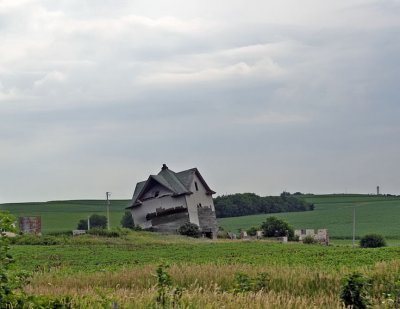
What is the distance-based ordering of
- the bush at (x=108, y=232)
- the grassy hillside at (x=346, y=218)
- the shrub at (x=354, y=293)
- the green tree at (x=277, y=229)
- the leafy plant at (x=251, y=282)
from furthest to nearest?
the grassy hillside at (x=346, y=218) < the green tree at (x=277, y=229) < the bush at (x=108, y=232) < the leafy plant at (x=251, y=282) < the shrub at (x=354, y=293)

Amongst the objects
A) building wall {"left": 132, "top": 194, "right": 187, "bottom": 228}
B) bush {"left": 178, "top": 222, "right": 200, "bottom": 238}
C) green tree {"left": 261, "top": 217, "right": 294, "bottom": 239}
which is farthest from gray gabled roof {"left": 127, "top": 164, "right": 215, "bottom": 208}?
green tree {"left": 261, "top": 217, "right": 294, "bottom": 239}

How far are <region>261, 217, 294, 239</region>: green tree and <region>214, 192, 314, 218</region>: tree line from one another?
4733 cm

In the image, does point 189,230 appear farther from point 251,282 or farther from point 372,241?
point 251,282

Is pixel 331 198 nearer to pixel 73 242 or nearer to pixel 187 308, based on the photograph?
pixel 73 242

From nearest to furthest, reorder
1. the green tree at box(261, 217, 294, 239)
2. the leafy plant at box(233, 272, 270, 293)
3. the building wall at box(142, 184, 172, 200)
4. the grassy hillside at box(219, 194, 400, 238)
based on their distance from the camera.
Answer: the leafy plant at box(233, 272, 270, 293)
the building wall at box(142, 184, 172, 200)
the green tree at box(261, 217, 294, 239)
the grassy hillside at box(219, 194, 400, 238)

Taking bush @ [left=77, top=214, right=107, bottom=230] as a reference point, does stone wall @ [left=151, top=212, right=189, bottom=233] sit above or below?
below

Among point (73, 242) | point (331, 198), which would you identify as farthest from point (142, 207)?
point (331, 198)

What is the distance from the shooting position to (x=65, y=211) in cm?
12025

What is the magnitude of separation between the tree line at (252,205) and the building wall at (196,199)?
47208mm

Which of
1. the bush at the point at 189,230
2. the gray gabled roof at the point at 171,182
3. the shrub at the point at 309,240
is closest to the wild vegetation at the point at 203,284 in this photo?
the bush at the point at 189,230

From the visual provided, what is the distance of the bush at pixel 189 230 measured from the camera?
67125 millimetres

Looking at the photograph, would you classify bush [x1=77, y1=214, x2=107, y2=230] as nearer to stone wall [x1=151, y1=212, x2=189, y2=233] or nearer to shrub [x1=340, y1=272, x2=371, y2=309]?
stone wall [x1=151, y1=212, x2=189, y2=233]

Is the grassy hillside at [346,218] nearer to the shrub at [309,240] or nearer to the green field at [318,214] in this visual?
the green field at [318,214]

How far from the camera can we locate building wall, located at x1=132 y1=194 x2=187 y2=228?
69.8 m
